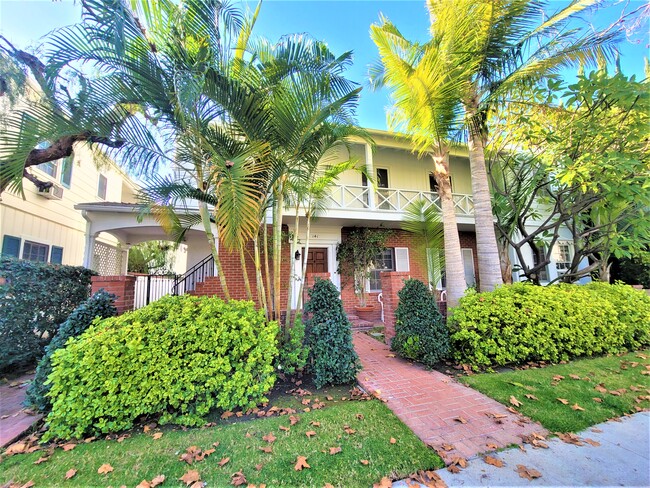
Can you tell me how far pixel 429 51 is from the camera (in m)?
5.23

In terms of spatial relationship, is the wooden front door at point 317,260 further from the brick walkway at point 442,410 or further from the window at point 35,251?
the window at point 35,251

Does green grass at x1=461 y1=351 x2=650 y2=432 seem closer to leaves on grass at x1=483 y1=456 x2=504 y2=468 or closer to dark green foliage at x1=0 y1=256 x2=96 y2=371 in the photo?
leaves on grass at x1=483 y1=456 x2=504 y2=468

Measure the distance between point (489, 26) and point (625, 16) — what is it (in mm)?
2768

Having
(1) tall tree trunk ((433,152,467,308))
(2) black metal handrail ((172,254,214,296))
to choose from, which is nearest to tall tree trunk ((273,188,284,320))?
(1) tall tree trunk ((433,152,467,308))

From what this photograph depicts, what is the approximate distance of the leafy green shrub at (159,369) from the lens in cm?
299

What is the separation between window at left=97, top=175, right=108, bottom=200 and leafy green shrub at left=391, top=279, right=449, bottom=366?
44.9 feet

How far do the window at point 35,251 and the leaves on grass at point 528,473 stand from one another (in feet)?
38.6

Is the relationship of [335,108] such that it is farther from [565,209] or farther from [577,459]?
[565,209]

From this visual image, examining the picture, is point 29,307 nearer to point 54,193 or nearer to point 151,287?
point 151,287

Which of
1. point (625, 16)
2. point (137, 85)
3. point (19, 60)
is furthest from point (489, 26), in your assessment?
point (19, 60)

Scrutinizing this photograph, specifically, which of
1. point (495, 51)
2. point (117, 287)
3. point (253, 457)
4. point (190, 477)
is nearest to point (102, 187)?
point (117, 287)

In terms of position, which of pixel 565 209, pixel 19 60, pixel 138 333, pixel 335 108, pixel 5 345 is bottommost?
pixel 5 345

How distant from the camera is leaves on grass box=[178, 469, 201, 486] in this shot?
90.7 inches

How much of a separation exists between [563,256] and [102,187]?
21.8m
